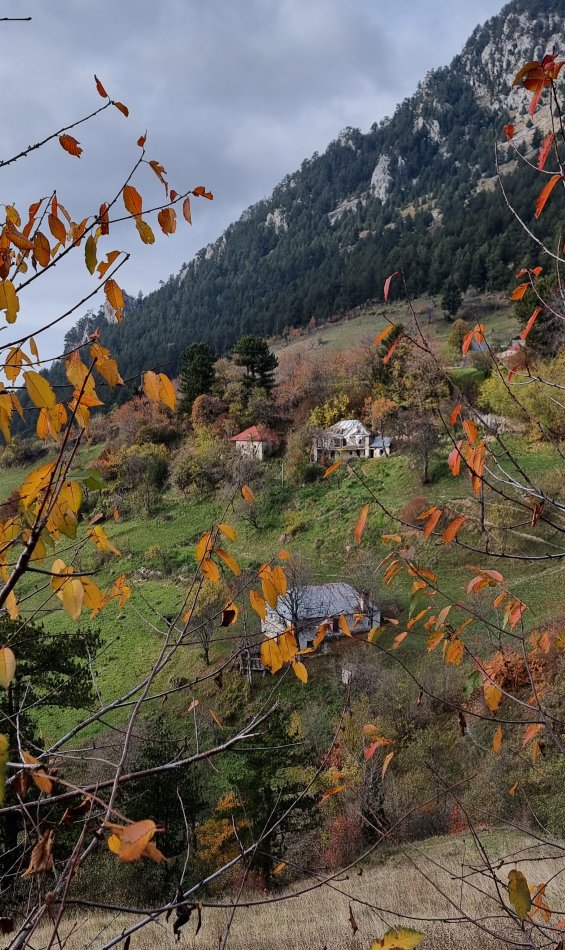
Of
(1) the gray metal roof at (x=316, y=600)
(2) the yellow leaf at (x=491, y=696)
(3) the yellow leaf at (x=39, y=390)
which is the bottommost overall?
(1) the gray metal roof at (x=316, y=600)

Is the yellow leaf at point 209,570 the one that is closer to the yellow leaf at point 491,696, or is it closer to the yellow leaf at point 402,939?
the yellow leaf at point 402,939

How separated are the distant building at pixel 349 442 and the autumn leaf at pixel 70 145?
87.6 feet

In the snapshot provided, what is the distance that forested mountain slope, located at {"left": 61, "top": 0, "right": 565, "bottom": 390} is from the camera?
64.9 m

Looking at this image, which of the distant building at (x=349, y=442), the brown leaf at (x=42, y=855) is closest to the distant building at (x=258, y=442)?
the distant building at (x=349, y=442)

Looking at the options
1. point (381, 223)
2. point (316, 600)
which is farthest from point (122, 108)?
point (381, 223)

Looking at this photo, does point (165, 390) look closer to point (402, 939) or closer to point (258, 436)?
point (402, 939)

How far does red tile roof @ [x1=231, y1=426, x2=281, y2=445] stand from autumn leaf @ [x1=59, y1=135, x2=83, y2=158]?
28131 mm

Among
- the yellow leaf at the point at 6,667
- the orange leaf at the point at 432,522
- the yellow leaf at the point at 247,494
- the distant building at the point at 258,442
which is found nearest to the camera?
the yellow leaf at the point at 6,667

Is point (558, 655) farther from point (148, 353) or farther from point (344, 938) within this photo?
point (148, 353)

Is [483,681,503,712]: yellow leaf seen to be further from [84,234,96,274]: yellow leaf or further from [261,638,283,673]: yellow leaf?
[84,234,96,274]: yellow leaf

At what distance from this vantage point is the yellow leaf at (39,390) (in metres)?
1.34

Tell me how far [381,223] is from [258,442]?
8560 centimetres

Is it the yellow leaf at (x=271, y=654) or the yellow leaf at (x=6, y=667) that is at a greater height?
the yellow leaf at (x=6, y=667)

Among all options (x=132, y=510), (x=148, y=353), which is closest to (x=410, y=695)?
(x=132, y=510)
